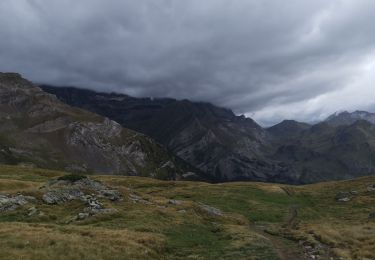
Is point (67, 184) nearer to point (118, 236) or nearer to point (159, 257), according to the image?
point (118, 236)

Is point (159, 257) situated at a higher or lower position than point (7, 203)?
lower

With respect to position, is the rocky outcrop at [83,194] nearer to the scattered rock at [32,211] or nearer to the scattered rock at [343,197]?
the scattered rock at [32,211]

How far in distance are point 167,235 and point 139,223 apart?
4.98 m

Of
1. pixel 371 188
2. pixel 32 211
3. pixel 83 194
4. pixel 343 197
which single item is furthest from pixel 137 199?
pixel 371 188

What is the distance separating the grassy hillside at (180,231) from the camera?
36719 mm

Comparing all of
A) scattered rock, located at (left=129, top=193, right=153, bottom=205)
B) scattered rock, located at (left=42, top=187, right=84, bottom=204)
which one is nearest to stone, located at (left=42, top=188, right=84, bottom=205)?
scattered rock, located at (left=42, top=187, right=84, bottom=204)

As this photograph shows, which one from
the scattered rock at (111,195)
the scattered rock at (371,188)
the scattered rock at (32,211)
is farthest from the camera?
the scattered rock at (371,188)

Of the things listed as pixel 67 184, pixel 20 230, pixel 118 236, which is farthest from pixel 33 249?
pixel 67 184

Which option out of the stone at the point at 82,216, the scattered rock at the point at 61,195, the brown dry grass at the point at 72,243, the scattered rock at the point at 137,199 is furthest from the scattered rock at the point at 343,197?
the brown dry grass at the point at 72,243

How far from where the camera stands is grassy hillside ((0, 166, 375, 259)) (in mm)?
36719

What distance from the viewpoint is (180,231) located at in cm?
5269

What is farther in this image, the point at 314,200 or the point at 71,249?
the point at 314,200

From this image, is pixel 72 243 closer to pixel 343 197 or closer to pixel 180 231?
pixel 180 231

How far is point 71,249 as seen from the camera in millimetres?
34875
